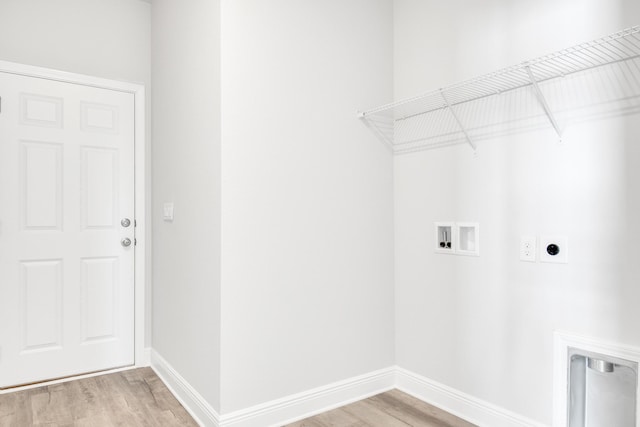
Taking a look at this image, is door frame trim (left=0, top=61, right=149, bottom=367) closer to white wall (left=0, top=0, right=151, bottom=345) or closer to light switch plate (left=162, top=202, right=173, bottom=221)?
white wall (left=0, top=0, right=151, bottom=345)

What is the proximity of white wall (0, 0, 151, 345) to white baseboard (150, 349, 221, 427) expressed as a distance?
0.29 metres

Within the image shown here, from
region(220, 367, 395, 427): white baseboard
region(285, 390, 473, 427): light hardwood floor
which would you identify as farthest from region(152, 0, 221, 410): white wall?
region(285, 390, 473, 427): light hardwood floor

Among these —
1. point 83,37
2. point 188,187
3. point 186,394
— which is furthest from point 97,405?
point 83,37

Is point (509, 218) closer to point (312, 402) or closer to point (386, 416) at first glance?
A: point (386, 416)

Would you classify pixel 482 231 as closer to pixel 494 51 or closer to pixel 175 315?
pixel 494 51

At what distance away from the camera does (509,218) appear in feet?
6.30

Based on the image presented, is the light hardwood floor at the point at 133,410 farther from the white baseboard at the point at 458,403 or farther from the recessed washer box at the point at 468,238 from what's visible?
the recessed washer box at the point at 468,238

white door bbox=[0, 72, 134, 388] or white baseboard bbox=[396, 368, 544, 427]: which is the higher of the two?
white door bbox=[0, 72, 134, 388]

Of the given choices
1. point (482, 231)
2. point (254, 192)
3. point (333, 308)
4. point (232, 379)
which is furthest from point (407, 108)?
point (232, 379)

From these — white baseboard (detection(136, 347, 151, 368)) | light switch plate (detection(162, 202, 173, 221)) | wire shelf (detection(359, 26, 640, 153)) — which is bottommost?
white baseboard (detection(136, 347, 151, 368))

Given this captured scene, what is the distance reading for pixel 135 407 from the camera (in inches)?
86.9

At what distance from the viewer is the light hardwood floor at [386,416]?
6.69 feet

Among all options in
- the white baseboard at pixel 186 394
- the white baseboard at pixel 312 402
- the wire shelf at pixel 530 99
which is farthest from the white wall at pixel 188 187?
the wire shelf at pixel 530 99

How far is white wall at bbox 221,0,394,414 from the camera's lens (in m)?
1.93
